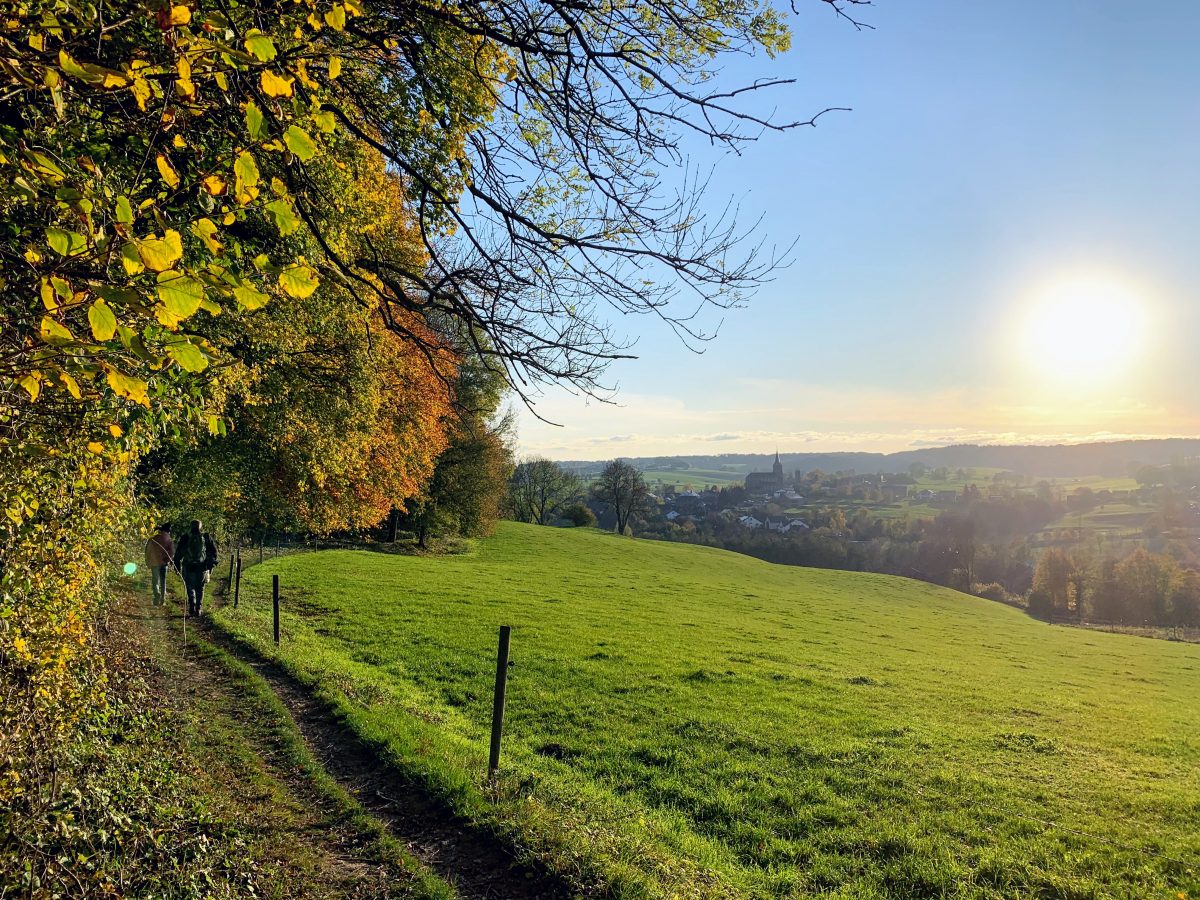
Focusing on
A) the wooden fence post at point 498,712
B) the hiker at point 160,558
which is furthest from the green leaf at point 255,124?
the hiker at point 160,558

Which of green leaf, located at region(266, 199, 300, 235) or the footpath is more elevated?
green leaf, located at region(266, 199, 300, 235)

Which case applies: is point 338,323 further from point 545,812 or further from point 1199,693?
point 1199,693

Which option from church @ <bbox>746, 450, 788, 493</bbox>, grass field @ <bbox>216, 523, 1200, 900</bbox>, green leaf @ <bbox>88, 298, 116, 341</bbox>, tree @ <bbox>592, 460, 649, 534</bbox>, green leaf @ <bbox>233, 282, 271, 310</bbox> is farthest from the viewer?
church @ <bbox>746, 450, 788, 493</bbox>

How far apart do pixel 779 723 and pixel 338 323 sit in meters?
12.5

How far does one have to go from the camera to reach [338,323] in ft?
47.6

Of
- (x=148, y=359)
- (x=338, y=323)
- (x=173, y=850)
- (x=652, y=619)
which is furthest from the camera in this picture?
(x=652, y=619)

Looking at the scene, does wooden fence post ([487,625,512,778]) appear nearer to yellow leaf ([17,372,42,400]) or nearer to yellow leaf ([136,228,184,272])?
yellow leaf ([17,372,42,400])

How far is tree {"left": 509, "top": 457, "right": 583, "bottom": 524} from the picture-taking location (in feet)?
258

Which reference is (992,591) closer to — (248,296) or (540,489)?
(540,489)

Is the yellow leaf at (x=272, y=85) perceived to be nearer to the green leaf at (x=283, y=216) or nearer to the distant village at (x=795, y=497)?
the green leaf at (x=283, y=216)

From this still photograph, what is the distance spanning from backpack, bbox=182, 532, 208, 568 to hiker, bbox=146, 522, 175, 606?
31 centimetres

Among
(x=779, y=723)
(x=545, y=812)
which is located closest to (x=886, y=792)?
(x=779, y=723)

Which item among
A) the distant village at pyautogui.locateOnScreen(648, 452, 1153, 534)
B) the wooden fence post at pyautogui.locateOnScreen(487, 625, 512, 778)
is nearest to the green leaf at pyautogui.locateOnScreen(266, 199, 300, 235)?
the wooden fence post at pyautogui.locateOnScreen(487, 625, 512, 778)

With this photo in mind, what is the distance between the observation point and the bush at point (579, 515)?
74.4m
